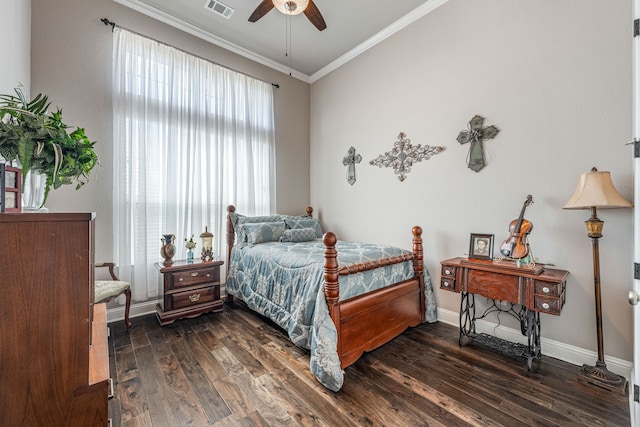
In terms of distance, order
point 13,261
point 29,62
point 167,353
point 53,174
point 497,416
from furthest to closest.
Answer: point 29,62 < point 167,353 < point 497,416 < point 53,174 < point 13,261

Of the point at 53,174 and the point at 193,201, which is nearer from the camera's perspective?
the point at 53,174

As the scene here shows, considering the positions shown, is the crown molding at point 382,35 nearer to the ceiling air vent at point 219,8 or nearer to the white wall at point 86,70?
the ceiling air vent at point 219,8

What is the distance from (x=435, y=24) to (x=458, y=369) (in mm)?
3418

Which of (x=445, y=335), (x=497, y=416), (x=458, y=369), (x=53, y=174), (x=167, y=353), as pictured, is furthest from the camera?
(x=445, y=335)

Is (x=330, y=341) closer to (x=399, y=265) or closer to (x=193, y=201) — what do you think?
(x=399, y=265)

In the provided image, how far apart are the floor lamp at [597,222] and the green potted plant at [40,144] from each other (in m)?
2.98

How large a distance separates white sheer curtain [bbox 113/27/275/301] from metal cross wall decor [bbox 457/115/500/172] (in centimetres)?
268

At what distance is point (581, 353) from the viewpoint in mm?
2141

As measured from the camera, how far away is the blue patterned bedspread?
194 cm

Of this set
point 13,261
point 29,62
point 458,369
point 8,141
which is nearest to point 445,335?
point 458,369

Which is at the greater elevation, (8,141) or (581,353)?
(8,141)

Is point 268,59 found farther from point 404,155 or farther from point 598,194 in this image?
point 598,194

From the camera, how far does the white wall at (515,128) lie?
2012 mm

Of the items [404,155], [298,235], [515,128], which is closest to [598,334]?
[515,128]
